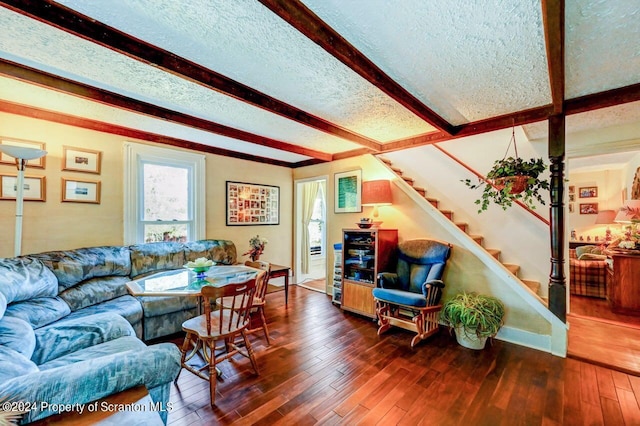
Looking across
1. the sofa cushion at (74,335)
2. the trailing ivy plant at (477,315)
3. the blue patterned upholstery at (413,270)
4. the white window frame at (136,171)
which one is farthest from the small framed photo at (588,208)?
the sofa cushion at (74,335)

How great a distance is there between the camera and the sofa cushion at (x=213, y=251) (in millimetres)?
3664

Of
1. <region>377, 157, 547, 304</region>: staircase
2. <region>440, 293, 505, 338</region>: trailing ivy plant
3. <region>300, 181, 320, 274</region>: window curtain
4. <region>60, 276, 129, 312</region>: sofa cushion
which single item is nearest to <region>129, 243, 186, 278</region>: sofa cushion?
<region>60, 276, 129, 312</region>: sofa cushion

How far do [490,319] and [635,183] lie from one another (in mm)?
4062

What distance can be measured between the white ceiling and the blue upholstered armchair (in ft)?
5.38

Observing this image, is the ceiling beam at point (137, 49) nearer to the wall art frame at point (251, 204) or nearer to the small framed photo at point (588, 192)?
the wall art frame at point (251, 204)

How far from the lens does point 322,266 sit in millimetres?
6020

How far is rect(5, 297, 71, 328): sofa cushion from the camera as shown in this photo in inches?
79.2

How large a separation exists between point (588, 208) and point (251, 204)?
7.35 metres

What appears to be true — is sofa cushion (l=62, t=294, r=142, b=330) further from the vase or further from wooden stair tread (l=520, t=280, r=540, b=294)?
wooden stair tread (l=520, t=280, r=540, b=294)

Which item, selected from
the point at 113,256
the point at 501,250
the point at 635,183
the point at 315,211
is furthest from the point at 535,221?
the point at 113,256

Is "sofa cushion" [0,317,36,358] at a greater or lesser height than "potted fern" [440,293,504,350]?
greater

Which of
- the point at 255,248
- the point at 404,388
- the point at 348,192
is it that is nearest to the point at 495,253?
the point at 348,192

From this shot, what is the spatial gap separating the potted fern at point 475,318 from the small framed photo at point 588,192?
17.0ft

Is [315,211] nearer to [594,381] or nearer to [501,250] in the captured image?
[501,250]
